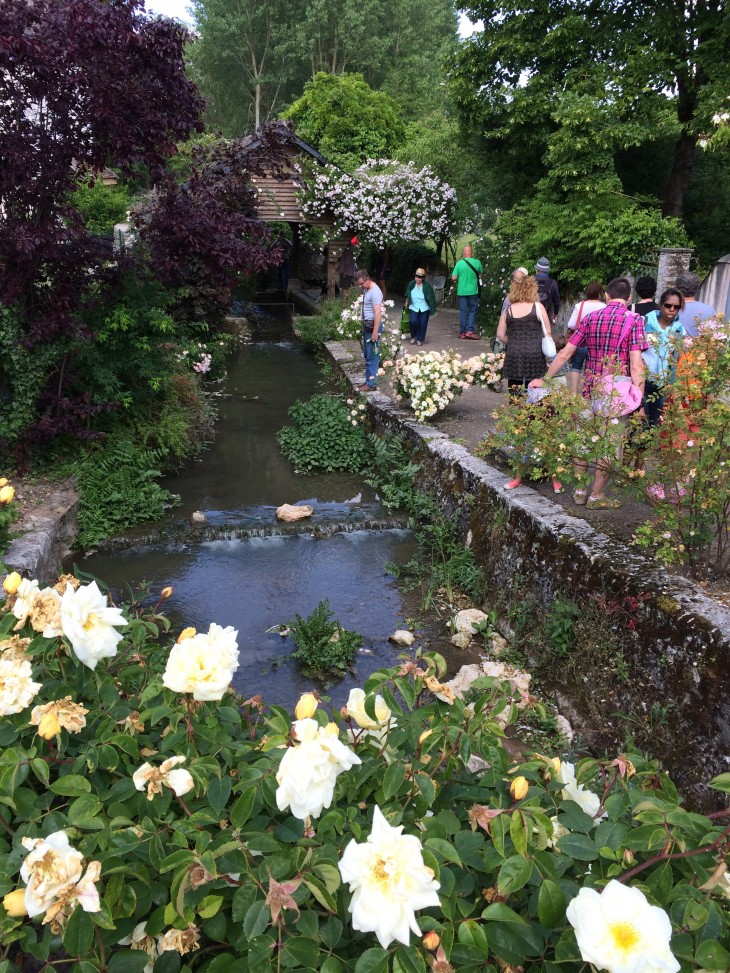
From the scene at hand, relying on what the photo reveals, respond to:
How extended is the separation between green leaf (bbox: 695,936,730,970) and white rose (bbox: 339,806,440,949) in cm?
45

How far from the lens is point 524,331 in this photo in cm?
686

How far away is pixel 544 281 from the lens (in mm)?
9680

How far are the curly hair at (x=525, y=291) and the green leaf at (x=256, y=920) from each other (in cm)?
624

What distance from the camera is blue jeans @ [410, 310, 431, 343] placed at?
12820 mm

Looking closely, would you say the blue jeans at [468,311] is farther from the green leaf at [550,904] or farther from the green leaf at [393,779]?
the green leaf at [550,904]

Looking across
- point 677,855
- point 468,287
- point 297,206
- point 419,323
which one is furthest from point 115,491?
point 297,206

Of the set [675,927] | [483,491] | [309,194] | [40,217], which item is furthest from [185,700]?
[309,194]

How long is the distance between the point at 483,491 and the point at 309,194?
44.4ft

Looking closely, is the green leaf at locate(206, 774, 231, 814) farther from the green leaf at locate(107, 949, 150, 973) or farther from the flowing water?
the flowing water

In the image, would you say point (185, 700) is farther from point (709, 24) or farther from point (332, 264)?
point (332, 264)

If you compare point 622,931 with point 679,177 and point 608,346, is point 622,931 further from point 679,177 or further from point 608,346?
point 679,177

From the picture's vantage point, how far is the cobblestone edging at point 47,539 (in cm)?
544

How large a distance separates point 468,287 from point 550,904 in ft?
40.5

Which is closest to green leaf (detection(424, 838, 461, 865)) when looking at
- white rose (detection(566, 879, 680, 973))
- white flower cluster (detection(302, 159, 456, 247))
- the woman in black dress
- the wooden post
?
white rose (detection(566, 879, 680, 973))
